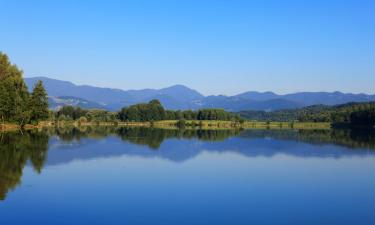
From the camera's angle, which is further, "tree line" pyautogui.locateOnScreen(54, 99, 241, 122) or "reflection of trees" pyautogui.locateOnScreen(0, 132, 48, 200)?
"tree line" pyautogui.locateOnScreen(54, 99, 241, 122)

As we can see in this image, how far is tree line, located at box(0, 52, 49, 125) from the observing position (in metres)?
74.4

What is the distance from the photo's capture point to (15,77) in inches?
3182

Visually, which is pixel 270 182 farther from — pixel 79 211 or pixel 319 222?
pixel 79 211

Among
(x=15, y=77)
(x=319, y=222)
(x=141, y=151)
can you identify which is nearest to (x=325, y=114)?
(x=15, y=77)

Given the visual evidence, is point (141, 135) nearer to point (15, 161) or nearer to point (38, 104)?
point (38, 104)

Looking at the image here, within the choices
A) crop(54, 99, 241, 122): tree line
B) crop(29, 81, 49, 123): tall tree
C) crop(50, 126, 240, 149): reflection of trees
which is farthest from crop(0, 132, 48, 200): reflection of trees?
crop(54, 99, 241, 122): tree line

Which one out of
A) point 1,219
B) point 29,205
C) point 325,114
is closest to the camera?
point 1,219

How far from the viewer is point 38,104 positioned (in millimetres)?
84625

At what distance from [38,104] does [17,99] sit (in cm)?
965

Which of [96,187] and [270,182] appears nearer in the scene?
[96,187]

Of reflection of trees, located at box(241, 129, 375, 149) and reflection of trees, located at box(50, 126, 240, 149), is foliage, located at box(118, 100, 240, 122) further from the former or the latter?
reflection of trees, located at box(241, 129, 375, 149)

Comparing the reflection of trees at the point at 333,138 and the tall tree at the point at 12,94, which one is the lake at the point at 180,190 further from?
the tall tree at the point at 12,94

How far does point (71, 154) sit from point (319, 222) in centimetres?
2818

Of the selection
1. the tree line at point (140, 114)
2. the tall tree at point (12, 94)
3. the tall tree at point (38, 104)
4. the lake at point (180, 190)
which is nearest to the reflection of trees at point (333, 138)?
the lake at point (180, 190)
